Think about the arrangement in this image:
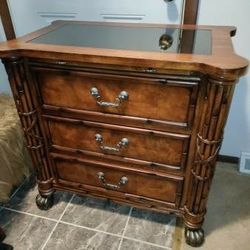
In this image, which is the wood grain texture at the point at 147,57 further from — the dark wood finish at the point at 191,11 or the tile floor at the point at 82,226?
the tile floor at the point at 82,226

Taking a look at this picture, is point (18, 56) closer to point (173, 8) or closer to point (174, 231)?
point (173, 8)

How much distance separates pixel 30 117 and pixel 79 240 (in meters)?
0.61

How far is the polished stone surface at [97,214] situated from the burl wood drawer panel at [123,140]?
0.42m

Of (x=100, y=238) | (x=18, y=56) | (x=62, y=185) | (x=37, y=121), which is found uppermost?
(x=18, y=56)

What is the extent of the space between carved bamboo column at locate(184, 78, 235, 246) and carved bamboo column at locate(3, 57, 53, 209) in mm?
632

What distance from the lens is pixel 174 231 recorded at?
119 centimetres

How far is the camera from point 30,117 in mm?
1006

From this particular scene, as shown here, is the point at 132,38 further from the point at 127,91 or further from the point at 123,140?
the point at 123,140

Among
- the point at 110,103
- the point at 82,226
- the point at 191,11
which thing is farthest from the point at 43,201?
the point at 191,11

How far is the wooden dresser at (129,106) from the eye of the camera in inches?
30.7

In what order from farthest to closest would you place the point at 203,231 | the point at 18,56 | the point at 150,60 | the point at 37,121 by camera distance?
the point at 203,231
the point at 37,121
the point at 18,56
the point at 150,60

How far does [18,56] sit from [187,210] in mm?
878

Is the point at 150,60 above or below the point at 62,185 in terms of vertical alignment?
above

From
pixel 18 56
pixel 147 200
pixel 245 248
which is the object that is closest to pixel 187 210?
pixel 147 200
